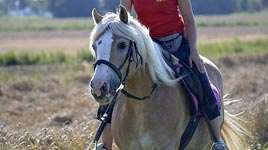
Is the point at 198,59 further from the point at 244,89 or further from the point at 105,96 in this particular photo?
the point at 244,89

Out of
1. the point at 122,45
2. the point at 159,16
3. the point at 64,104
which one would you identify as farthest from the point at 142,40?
the point at 64,104

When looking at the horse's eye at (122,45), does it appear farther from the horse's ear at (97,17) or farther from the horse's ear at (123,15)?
the horse's ear at (97,17)

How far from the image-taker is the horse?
18.3ft

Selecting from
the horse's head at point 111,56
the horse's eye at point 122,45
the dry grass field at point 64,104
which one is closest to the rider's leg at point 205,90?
the horse's head at point 111,56

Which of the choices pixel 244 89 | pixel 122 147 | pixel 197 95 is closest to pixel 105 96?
pixel 122 147

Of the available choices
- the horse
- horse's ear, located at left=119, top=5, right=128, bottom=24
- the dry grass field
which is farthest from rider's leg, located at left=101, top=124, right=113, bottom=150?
horse's ear, located at left=119, top=5, right=128, bottom=24

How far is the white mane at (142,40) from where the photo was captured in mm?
5742

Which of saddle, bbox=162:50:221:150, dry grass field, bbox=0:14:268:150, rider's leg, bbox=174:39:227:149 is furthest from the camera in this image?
dry grass field, bbox=0:14:268:150

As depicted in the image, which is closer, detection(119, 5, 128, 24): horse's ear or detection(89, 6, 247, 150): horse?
detection(89, 6, 247, 150): horse

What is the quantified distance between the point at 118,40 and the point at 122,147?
45.3 inches

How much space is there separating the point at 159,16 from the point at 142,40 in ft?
2.61

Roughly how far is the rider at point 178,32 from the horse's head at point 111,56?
768mm

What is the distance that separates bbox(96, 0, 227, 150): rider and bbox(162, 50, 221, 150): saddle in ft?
0.32

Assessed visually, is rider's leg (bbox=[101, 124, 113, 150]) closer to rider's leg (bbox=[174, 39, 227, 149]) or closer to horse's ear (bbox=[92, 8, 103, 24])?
rider's leg (bbox=[174, 39, 227, 149])
